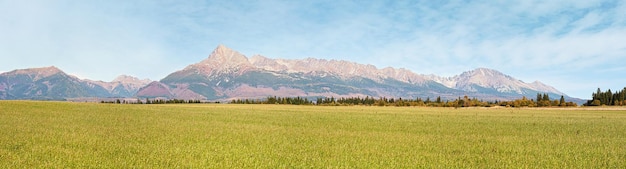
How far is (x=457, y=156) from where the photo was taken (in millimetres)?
17453

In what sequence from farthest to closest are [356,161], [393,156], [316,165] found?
1. [393,156]
2. [356,161]
3. [316,165]

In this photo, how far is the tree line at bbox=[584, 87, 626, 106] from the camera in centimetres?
16175

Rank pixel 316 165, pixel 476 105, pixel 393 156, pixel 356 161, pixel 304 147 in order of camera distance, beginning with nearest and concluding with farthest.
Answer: pixel 316 165, pixel 356 161, pixel 393 156, pixel 304 147, pixel 476 105

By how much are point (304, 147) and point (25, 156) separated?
37.2ft

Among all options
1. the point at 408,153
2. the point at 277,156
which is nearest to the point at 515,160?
the point at 408,153

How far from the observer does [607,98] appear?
170 m

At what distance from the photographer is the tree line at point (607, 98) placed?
16175 centimetres

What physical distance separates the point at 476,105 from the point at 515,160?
154228 millimetres

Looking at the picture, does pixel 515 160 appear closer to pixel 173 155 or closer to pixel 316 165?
pixel 316 165

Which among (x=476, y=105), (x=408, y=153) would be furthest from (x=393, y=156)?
(x=476, y=105)

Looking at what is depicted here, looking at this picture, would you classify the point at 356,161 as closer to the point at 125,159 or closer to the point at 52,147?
the point at 125,159

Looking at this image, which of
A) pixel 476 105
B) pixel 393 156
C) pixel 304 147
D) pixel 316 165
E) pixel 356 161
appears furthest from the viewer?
pixel 476 105

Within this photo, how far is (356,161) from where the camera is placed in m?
15.9

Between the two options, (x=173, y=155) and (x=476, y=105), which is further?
(x=476, y=105)
